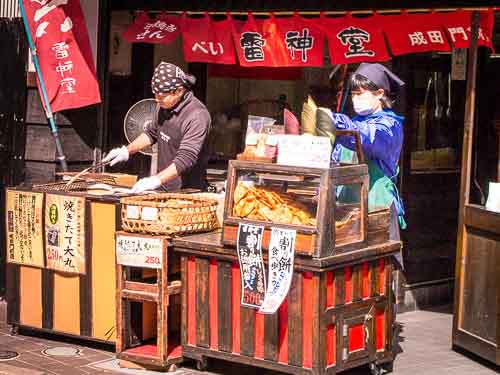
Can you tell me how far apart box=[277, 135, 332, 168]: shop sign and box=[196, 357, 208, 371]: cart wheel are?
5.62 feet

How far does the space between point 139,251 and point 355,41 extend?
275 cm

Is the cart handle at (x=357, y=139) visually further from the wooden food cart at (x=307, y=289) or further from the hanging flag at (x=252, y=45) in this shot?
the hanging flag at (x=252, y=45)

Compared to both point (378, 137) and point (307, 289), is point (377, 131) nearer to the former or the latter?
point (378, 137)

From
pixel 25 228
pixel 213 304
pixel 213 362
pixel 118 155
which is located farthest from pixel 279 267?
pixel 25 228

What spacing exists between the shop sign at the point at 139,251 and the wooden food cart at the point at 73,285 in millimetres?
337

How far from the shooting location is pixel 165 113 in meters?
9.36

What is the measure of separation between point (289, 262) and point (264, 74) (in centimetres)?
361

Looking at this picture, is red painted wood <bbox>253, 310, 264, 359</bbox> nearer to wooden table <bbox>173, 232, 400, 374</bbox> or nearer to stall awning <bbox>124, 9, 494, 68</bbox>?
wooden table <bbox>173, 232, 400, 374</bbox>

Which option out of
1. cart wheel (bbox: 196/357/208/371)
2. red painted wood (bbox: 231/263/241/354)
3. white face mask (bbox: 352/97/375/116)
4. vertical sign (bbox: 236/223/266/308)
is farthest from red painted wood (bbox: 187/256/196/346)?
white face mask (bbox: 352/97/375/116)

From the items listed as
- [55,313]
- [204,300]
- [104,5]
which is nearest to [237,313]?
[204,300]

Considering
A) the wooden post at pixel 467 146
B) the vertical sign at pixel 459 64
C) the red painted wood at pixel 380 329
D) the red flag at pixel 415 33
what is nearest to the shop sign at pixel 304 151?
the red painted wood at pixel 380 329

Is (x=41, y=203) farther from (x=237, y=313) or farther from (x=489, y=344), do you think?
→ (x=489, y=344)

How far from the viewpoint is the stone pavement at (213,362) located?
8.45 meters

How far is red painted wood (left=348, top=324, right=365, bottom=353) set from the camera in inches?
312
